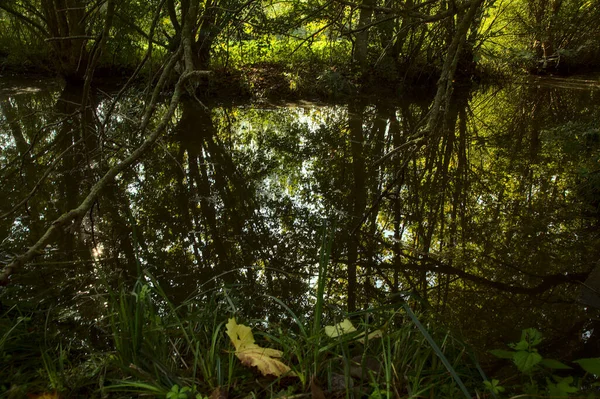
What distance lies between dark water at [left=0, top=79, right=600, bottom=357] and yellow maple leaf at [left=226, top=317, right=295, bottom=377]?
1.67 ft

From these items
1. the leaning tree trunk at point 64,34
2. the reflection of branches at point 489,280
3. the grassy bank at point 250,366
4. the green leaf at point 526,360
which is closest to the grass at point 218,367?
the grassy bank at point 250,366

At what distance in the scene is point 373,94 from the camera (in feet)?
35.4

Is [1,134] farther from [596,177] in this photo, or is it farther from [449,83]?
[596,177]

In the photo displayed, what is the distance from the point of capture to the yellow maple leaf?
1646 mm

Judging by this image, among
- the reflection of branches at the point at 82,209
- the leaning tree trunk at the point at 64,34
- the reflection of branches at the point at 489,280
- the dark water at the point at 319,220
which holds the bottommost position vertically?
the reflection of branches at the point at 489,280

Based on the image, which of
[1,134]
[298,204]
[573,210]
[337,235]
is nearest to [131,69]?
[1,134]

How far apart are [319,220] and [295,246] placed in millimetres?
556

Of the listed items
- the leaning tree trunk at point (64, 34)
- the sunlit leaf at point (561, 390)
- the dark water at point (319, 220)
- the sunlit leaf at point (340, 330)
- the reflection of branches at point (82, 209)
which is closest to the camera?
the sunlit leaf at point (561, 390)

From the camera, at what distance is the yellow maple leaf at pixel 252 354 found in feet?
5.40

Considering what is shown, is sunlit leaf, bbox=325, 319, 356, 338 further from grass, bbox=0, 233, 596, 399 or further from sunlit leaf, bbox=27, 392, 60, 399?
sunlit leaf, bbox=27, 392, 60, 399

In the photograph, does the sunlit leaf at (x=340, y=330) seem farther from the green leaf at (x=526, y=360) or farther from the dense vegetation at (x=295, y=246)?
the green leaf at (x=526, y=360)

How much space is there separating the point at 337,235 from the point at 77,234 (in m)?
2.05

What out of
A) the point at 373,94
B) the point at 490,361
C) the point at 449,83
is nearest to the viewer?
the point at 490,361

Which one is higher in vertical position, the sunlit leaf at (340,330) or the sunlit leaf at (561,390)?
the sunlit leaf at (561,390)
